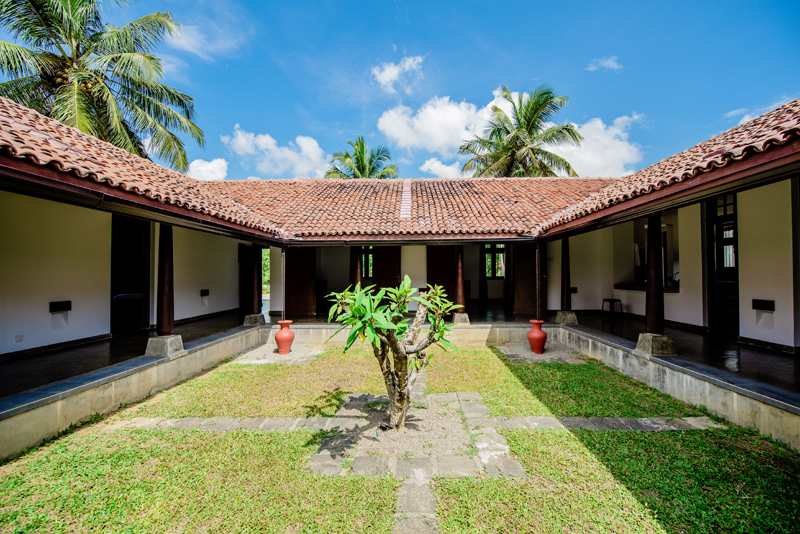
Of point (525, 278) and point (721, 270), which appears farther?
point (525, 278)

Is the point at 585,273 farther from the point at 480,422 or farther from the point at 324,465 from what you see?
the point at 324,465

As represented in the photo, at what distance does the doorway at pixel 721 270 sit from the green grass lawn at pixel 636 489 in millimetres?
4490

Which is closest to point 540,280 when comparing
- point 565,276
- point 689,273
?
point 565,276

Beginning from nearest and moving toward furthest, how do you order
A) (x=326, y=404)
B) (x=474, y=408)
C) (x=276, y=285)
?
(x=474, y=408), (x=326, y=404), (x=276, y=285)

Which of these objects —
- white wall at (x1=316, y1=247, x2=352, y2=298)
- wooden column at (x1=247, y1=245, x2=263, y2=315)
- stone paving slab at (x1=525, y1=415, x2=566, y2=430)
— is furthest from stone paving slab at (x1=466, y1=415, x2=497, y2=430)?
white wall at (x1=316, y1=247, x2=352, y2=298)

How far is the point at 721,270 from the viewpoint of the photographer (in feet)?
22.0

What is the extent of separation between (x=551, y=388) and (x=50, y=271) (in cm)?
848

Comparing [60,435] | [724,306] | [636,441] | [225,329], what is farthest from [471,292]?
[60,435]

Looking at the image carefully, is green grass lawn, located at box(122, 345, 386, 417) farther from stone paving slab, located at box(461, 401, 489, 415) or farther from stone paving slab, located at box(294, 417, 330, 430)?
stone paving slab, located at box(461, 401, 489, 415)

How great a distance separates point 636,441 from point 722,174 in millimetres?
2873

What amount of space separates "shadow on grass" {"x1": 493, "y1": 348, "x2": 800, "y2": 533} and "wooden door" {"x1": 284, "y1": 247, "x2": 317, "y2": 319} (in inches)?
304

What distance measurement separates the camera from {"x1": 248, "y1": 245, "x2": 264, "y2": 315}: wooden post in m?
8.31

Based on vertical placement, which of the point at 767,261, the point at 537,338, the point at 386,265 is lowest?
the point at 537,338

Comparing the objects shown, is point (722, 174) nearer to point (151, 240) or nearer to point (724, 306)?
point (724, 306)
